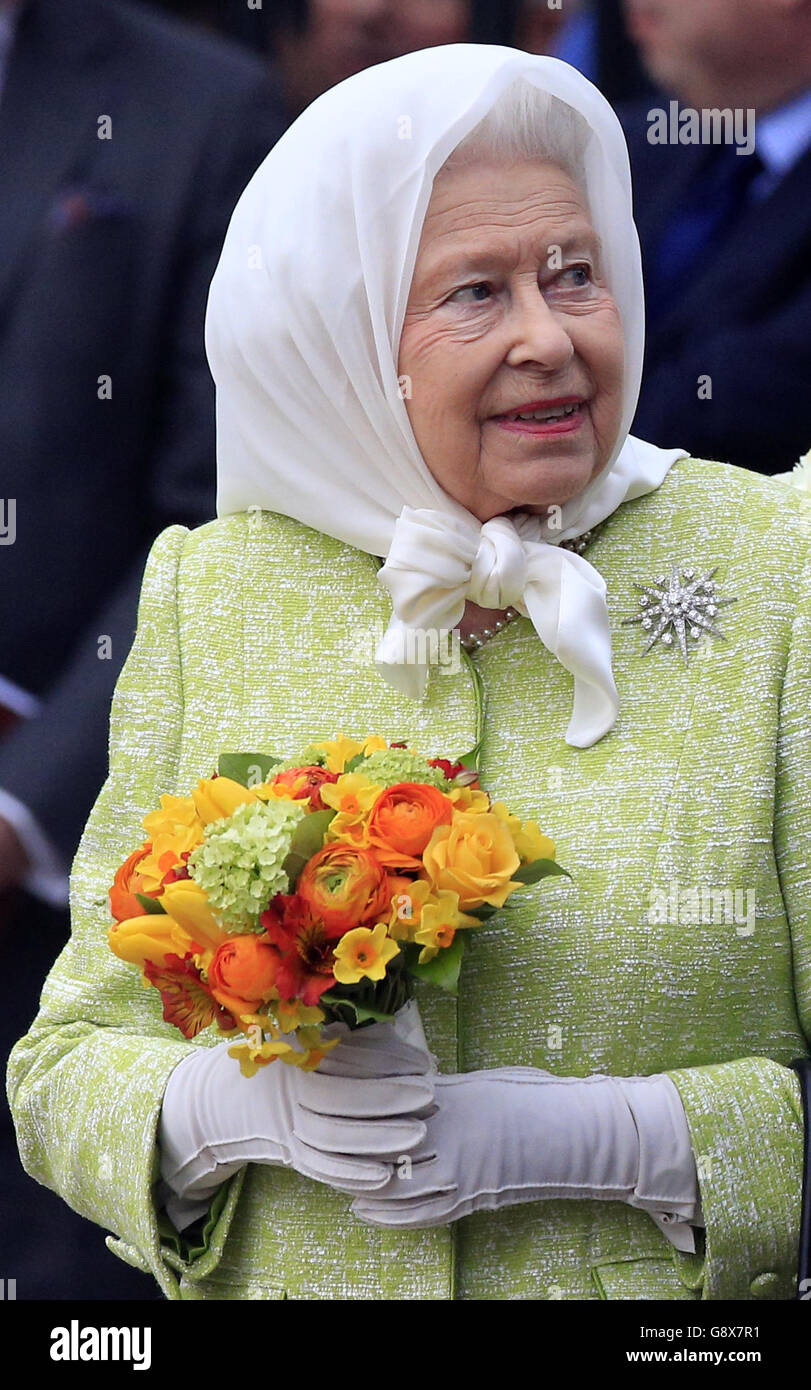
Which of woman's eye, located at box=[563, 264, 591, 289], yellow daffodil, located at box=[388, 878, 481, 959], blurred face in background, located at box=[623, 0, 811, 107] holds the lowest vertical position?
yellow daffodil, located at box=[388, 878, 481, 959]

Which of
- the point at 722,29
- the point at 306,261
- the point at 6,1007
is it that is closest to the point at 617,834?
the point at 306,261

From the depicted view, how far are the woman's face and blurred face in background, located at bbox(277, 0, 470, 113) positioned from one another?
1.25 meters

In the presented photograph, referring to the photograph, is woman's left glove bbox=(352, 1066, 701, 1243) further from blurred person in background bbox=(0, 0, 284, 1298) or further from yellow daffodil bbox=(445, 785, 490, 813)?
blurred person in background bbox=(0, 0, 284, 1298)

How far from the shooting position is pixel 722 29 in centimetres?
334

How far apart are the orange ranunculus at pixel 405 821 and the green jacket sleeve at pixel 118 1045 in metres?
0.48

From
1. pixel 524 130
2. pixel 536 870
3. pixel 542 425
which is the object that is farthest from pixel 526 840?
pixel 524 130

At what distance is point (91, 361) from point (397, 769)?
1.45m

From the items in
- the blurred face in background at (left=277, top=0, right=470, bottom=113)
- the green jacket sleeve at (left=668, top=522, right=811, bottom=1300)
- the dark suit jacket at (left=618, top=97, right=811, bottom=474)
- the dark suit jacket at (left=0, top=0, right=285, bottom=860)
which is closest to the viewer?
the green jacket sleeve at (left=668, top=522, right=811, bottom=1300)

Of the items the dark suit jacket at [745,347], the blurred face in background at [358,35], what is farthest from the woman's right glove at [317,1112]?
the blurred face in background at [358,35]

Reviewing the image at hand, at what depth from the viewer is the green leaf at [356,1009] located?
6.29 ft

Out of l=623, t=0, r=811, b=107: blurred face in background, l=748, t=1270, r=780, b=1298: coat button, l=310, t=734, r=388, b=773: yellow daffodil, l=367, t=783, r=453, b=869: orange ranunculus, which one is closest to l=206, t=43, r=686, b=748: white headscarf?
l=310, t=734, r=388, b=773: yellow daffodil

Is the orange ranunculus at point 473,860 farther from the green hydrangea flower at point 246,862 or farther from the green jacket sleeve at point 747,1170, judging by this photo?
the green jacket sleeve at point 747,1170

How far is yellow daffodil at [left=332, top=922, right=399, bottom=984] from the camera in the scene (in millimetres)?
1863

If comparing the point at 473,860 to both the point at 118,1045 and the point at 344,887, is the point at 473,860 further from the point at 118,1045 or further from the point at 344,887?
the point at 118,1045
